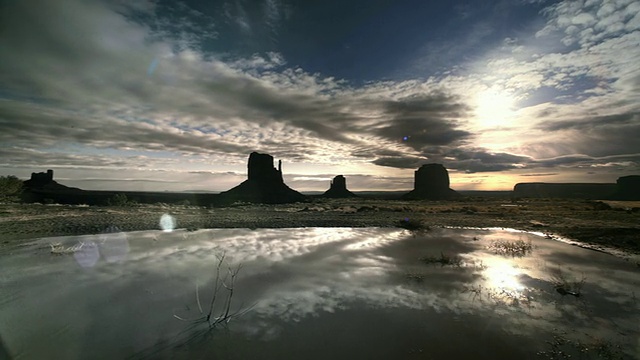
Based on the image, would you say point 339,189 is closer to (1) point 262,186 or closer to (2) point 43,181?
(1) point 262,186

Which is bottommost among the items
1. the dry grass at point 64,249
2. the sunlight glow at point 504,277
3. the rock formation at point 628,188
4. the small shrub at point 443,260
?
the sunlight glow at point 504,277

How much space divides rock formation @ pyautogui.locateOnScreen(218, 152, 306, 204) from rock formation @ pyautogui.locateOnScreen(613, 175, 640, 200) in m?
142

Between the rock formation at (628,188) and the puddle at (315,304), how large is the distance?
16496 centimetres

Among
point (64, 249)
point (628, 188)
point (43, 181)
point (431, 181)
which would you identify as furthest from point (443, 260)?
point (628, 188)

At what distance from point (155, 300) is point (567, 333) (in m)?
9.92

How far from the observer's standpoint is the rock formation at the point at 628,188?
417 feet

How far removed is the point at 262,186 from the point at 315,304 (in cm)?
10058

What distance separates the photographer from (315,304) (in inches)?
310

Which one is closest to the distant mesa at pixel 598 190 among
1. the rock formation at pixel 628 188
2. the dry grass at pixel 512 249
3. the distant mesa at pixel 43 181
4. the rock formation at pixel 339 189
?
the rock formation at pixel 628 188

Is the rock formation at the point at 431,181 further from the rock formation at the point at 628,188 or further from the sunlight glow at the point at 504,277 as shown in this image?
the sunlight glow at the point at 504,277

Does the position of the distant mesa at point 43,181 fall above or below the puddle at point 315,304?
above

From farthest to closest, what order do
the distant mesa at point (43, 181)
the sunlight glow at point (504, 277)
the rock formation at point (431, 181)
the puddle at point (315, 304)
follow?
the rock formation at point (431, 181) < the distant mesa at point (43, 181) < the sunlight glow at point (504, 277) < the puddle at point (315, 304)

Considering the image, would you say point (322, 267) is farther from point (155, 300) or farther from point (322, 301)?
point (155, 300)

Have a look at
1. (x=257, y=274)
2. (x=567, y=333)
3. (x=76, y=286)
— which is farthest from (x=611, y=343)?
(x=76, y=286)
